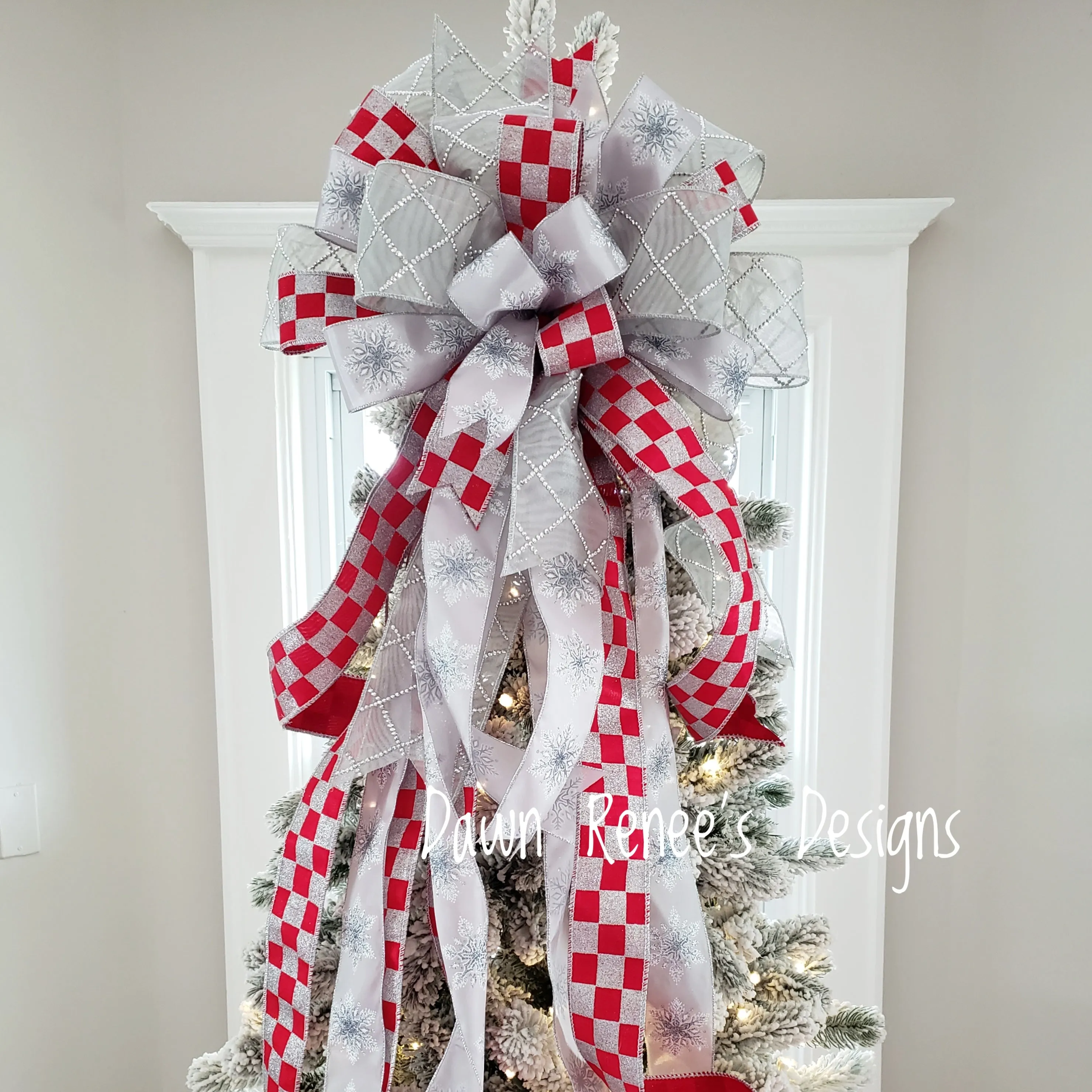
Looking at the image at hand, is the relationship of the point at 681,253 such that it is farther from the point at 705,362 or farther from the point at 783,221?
the point at 783,221

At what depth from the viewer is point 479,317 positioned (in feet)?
1.52

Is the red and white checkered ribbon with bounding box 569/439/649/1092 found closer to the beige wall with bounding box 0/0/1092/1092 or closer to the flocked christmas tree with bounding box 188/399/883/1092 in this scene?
the flocked christmas tree with bounding box 188/399/883/1092

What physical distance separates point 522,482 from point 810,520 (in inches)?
35.2

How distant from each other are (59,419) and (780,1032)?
3.98 feet

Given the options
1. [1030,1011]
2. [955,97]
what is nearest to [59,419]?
[955,97]

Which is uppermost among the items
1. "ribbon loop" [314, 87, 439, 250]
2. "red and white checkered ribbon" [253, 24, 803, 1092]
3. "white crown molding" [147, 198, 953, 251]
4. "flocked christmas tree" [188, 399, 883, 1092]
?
"white crown molding" [147, 198, 953, 251]

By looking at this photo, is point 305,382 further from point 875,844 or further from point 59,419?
point 875,844

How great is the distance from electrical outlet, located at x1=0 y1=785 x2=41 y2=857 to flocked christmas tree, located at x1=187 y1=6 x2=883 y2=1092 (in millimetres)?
649

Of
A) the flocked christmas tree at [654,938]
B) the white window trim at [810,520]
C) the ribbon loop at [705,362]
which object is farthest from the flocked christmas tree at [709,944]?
the white window trim at [810,520]

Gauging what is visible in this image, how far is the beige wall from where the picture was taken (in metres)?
1.09

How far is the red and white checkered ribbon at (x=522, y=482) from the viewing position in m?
0.46

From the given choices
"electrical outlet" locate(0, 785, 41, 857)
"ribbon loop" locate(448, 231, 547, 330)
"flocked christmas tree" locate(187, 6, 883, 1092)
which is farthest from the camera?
"electrical outlet" locate(0, 785, 41, 857)

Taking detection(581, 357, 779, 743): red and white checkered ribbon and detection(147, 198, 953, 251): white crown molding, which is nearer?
detection(581, 357, 779, 743): red and white checkered ribbon

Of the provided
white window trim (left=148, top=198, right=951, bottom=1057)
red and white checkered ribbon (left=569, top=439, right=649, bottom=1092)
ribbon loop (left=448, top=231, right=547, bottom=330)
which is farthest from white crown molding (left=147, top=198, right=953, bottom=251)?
red and white checkered ribbon (left=569, top=439, right=649, bottom=1092)
